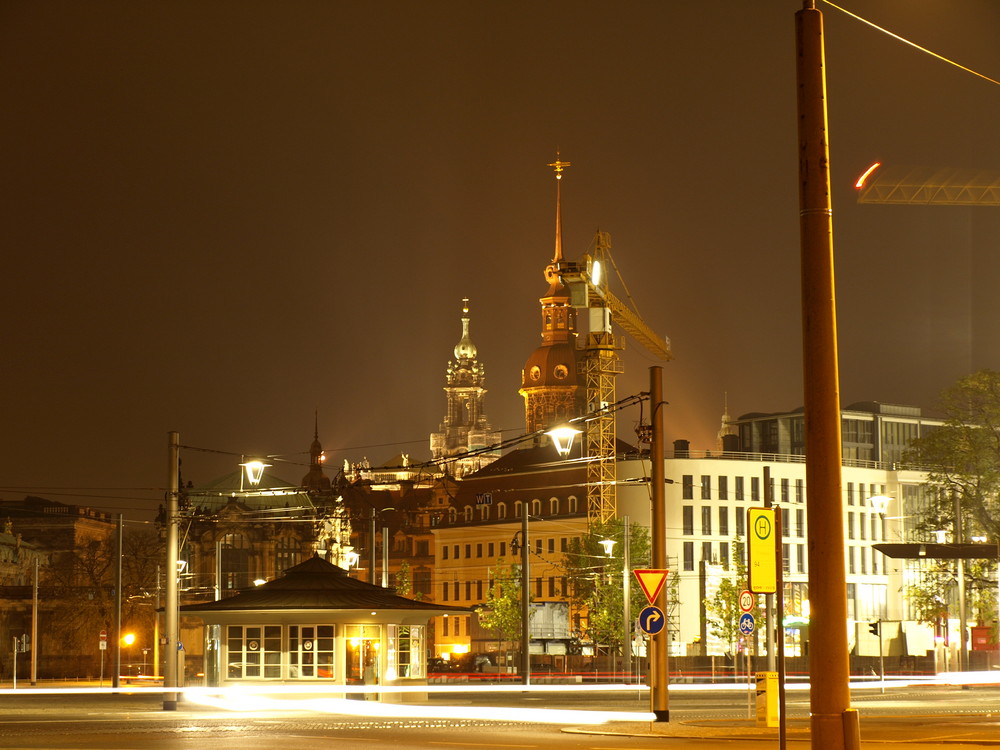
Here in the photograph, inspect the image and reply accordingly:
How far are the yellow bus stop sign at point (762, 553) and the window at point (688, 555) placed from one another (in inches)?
4188

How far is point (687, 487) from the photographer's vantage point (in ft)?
401

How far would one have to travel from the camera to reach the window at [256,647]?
47812mm

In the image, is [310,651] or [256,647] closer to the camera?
[256,647]

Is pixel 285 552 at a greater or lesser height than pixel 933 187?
lesser

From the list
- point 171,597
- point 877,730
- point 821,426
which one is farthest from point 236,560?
point 821,426

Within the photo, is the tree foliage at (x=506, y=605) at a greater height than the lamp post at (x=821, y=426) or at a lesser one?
lesser

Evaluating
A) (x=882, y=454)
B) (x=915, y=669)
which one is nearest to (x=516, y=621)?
(x=915, y=669)

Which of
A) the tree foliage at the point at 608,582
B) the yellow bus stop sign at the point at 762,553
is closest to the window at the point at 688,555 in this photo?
the tree foliage at the point at 608,582

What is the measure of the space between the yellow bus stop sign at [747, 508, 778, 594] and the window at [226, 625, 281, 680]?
111 ft

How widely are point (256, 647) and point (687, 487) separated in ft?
256

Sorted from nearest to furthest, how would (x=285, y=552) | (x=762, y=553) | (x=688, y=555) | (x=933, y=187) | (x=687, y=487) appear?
1. (x=762, y=553)
2. (x=933, y=187)
3. (x=688, y=555)
4. (x=687, y=487)
5. (x=285, y=552)

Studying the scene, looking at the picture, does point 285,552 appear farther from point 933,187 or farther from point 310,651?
point 310,651

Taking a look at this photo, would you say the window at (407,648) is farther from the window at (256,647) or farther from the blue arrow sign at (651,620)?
the blue arrow sign at (651,620)

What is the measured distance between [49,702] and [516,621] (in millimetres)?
53094
